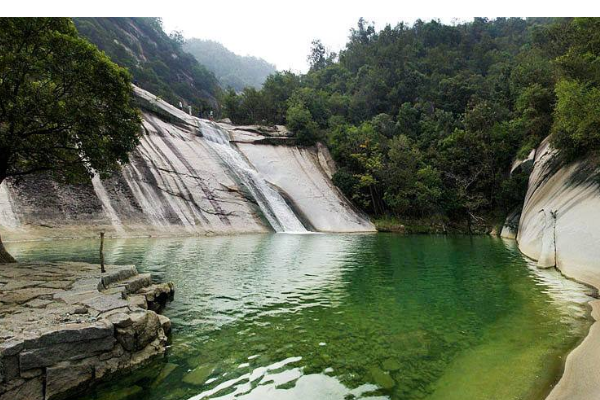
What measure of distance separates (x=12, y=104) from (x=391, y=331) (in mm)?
11677

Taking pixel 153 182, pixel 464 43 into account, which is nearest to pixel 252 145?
pixel 153 182

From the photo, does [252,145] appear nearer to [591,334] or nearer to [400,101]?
[400,101]

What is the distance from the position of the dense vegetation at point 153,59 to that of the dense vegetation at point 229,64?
39.9 metres

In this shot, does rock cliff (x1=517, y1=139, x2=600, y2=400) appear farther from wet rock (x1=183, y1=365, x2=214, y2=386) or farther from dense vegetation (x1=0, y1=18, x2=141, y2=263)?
dense vegetation (x1=0, y1=18, x2=141, y2=263)

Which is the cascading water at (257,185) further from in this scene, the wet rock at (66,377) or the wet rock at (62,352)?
the wet rock at (66,377)

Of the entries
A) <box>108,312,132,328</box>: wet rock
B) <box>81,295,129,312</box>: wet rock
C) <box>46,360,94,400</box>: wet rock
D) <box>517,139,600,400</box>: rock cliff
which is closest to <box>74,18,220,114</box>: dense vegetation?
<box>517,139,600,400</box>: rock cliff

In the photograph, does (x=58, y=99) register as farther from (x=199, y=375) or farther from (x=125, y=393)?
(x=199, y=375)

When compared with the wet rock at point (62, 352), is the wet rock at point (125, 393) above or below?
below

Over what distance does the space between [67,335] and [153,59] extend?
93260mm

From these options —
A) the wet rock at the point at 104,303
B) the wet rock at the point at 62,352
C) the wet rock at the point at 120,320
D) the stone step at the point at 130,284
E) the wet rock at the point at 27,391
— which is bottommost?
the wet rock at the point at 27,391

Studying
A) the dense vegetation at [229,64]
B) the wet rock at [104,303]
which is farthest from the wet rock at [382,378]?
the dense vegetation at [229,64]

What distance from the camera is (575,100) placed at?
17.4 meters

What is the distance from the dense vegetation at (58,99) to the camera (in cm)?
966

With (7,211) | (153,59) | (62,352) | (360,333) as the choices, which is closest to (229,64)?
(153,59)
